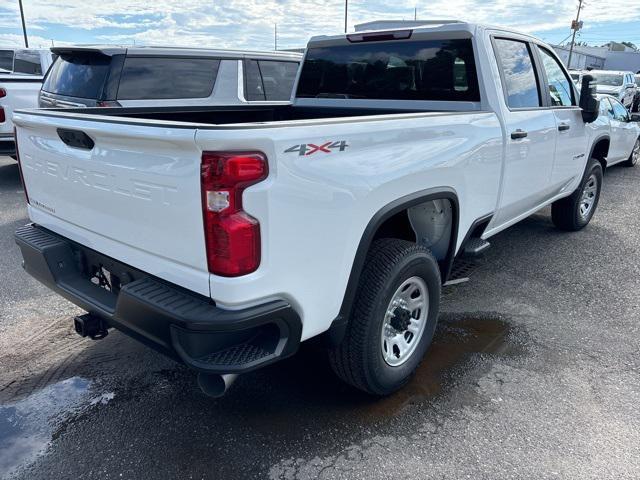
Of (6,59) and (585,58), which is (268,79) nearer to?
(6,59)

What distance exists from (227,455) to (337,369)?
694 mm

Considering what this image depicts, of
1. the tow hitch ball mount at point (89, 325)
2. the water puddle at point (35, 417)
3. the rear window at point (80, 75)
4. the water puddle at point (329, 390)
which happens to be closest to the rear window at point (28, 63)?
the rear window at point (80, 75)

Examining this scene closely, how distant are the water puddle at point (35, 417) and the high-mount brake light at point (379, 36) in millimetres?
3099

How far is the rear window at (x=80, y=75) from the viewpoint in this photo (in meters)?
5.88

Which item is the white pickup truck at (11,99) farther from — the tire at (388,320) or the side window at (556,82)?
the side window at (556,82)

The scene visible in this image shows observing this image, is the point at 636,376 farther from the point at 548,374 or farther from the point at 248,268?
the point at 248,268

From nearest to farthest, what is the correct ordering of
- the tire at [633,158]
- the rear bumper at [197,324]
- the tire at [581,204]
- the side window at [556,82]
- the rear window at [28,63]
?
the rear bumper at [197,324] < the side window at [556,82] < the tire at [581,204] < the tire at [633,158] < the rear window at [28,63]

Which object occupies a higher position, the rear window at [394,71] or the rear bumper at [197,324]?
the rear window at [394,71]

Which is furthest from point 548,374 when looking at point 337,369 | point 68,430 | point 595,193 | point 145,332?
point 595,193

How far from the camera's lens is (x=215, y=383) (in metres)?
2.32

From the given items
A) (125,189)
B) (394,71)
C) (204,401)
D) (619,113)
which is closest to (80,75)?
(394,71)

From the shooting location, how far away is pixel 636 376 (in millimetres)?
3213

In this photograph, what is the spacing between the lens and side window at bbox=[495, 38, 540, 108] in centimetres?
383

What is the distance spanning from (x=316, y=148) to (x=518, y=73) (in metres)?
2.59
